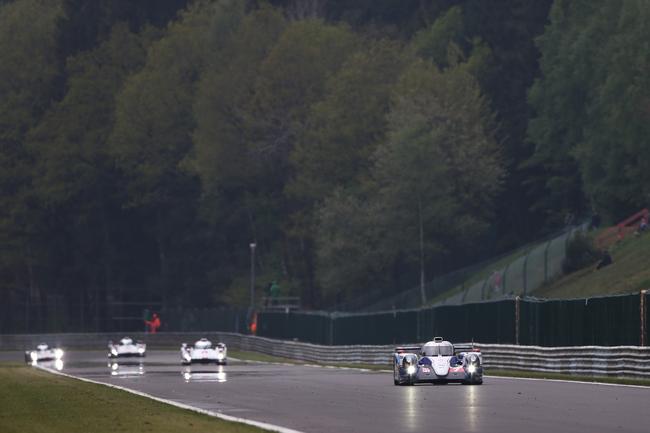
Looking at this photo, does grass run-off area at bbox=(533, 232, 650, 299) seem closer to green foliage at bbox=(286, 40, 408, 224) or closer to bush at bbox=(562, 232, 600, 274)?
bush at bbox=(562, 232, 600, 274)

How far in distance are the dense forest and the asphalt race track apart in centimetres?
4918

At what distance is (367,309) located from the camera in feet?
309

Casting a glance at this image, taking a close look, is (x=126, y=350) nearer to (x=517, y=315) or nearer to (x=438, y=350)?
(x=517, y=315)

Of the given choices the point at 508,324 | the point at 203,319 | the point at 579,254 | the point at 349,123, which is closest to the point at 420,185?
the point at 349,123

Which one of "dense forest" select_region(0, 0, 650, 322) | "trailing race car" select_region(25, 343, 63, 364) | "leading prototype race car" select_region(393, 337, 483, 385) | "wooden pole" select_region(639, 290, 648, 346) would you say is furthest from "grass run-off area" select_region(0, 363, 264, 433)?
"dense forest" select_region(0, 0, 650, 322)

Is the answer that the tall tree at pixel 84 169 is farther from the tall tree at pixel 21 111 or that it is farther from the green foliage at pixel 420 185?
the green foliage at pixel 420 185

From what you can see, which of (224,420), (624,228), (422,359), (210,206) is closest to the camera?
(224,420)

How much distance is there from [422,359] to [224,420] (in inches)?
574

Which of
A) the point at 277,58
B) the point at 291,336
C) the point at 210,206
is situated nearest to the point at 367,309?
the point at 291,336

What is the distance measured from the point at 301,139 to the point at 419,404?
84840 mm

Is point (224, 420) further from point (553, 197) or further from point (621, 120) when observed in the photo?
point (553, 197)

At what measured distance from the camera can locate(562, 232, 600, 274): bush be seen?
260 feet

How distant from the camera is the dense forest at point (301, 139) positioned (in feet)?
328

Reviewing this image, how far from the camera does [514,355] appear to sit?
48.8 m
